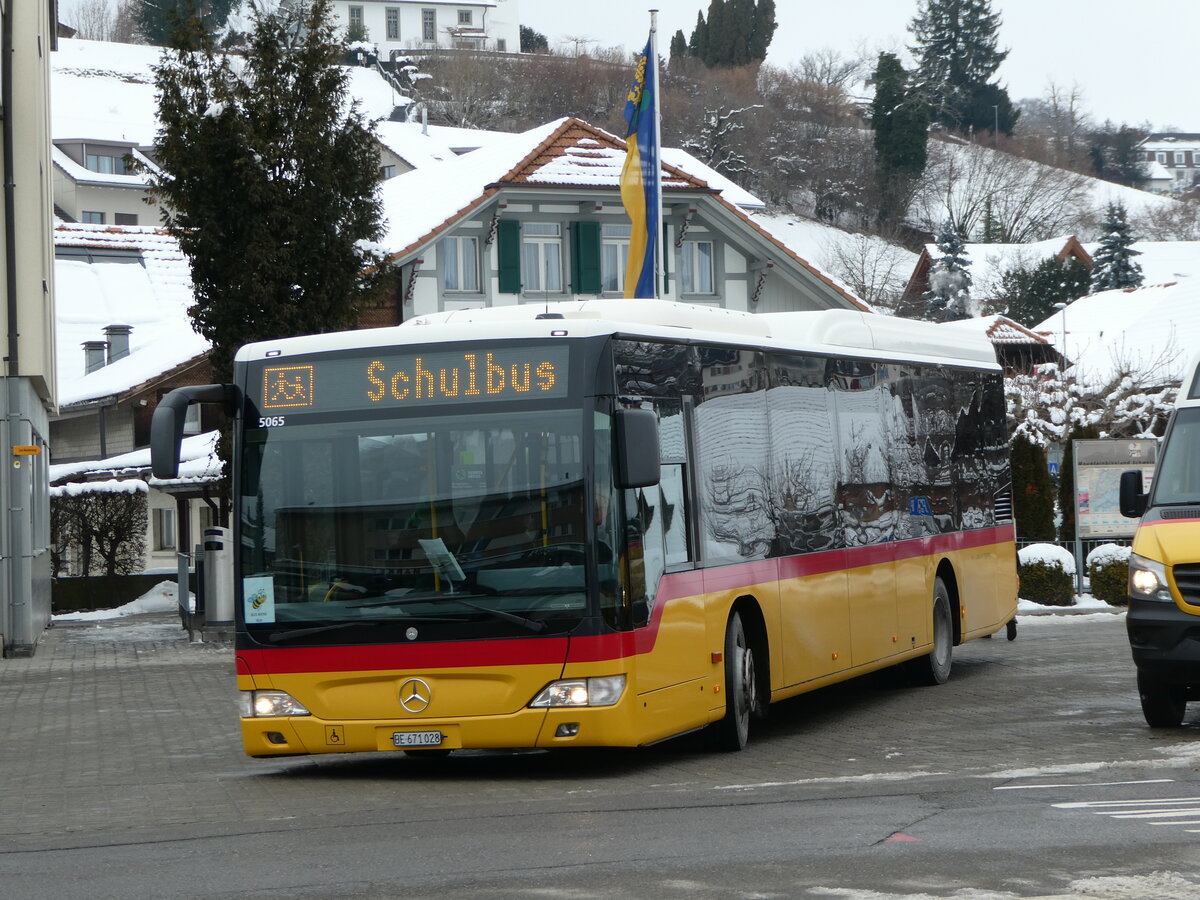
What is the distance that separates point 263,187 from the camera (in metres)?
25.0

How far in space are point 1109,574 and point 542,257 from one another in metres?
17.7

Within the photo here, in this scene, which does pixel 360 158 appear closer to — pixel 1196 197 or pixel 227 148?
pixel 227 148

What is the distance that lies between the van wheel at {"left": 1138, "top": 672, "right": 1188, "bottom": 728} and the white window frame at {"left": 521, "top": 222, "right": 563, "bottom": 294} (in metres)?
29.7

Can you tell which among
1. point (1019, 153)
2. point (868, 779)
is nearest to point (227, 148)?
point (868, 779)

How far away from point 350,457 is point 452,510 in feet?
2.42

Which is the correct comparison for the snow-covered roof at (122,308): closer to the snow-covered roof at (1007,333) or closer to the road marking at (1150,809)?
the snow-covered roof at (1007,333)

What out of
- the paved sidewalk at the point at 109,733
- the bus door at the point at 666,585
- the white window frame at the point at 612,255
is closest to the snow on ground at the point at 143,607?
the paved sidewalk at the point at 109,733

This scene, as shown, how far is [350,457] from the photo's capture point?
36.7ft

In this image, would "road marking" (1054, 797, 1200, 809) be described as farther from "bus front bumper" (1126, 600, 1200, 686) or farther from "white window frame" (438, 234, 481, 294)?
"white window frame" (438, 234, 481, 294)

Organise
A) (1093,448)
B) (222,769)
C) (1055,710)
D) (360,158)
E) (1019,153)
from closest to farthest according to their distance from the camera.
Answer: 1. (222,769)
2. (1055,710)
3. (360,158)
4. (1093,448)
5. (1019,153)

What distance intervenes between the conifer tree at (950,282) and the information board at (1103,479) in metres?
62.2

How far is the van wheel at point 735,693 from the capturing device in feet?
40.4

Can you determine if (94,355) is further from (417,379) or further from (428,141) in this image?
(417,379)

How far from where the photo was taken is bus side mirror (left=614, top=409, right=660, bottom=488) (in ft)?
35.2
